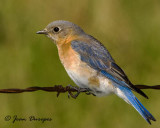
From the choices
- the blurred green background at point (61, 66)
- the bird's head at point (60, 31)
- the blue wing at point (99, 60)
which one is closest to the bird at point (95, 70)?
the blue wing at point (99, 60)

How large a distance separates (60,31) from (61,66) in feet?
2.55

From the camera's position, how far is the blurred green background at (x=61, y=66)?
25.4ft

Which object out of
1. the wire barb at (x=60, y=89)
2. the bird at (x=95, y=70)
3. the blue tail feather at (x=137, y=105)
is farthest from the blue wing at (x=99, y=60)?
the wire barb at (x=60, y=89)

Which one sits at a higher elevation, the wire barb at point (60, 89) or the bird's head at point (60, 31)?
the bird's head at point (60, 31)

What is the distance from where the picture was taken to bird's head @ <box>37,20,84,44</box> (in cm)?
766

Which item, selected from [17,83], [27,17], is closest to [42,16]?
[27,17]

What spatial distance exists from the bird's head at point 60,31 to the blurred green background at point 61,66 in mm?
627

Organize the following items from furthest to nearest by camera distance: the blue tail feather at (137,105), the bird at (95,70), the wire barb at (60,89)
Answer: the bird at (95,70), the blue tail feather at (137,105), the wire barb at (60,89)

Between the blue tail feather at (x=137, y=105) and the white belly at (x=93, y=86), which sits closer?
the blue tail feather at (x=137, y=105)

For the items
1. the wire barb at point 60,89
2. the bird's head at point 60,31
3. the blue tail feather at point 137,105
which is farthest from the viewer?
the bird's head at point 60,31

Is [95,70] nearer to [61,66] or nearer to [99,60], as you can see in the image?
[99,60]

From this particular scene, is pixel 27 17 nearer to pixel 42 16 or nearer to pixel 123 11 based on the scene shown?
pixel 42 16

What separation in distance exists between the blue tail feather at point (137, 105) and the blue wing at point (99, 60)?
115 mm

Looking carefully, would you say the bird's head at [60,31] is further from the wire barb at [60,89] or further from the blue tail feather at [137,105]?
the blue tail feather at [137,105]
